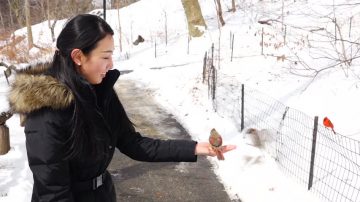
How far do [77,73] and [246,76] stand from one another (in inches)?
419

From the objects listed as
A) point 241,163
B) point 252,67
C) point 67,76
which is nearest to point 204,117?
point 241,163

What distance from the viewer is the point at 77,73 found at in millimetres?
1847

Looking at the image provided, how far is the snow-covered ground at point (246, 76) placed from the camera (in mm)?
5641

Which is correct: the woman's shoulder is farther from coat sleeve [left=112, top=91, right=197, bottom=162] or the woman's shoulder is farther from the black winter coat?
coat sleeve [left=112, top=91, right=197, bottom=162]

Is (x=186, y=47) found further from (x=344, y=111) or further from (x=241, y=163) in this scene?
(x=241, y=163)

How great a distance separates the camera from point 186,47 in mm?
19766

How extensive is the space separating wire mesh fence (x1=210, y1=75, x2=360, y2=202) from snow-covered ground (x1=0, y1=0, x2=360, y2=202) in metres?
0.23

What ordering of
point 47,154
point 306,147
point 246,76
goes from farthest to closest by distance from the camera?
point 246,76
point 306,147
point 47,154

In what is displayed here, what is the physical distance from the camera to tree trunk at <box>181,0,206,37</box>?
63.0 ft

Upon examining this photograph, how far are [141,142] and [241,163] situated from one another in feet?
13.3

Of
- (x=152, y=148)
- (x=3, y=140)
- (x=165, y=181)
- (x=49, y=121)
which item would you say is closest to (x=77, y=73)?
(x=49, y=121)

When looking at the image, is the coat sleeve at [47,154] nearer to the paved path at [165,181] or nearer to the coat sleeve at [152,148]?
the coat sleeve at [152,148]

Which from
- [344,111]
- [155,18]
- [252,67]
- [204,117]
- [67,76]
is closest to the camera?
[67,76]

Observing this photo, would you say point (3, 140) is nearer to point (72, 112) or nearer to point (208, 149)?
point (208, 149)
